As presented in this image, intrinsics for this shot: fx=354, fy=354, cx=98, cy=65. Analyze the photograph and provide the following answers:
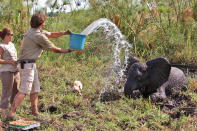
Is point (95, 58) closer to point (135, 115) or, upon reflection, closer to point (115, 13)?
point (115, 13)

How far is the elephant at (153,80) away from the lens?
18.2ft

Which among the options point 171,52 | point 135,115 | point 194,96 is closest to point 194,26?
point 171,52

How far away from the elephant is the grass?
0.73 ft

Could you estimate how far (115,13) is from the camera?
9.08 meters

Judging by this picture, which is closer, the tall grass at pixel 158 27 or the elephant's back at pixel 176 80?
the elephant's back at pixel 176 80

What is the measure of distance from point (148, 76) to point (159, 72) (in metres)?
0.19

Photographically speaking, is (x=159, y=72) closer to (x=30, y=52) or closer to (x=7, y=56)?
(x=30, y=52)

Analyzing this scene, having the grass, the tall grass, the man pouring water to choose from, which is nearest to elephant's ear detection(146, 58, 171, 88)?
the grass

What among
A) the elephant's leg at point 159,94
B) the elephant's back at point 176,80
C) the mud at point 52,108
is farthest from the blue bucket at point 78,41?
the elephant's back at point 176,80

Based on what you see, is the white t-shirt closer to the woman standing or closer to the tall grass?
the woman standing

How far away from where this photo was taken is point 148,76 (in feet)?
18.7

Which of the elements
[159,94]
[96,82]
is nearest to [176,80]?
[159,94]

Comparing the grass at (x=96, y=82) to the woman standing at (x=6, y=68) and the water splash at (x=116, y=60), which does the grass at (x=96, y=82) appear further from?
the woman standing at (x=6, y=68)

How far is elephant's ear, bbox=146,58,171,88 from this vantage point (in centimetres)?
560
